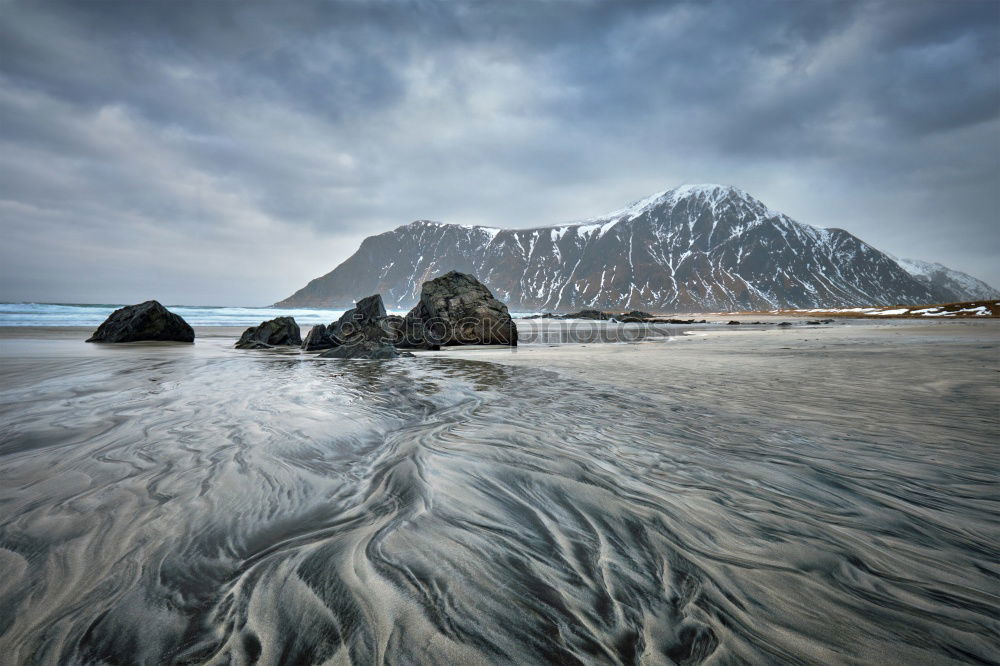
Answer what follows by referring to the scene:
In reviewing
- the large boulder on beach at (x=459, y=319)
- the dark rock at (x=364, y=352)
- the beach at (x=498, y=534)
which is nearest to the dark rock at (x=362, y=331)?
the dark rock at (x=364, y=352)

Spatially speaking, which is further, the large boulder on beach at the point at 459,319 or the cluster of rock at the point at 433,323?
the large boulder on beach at the point at 459,319

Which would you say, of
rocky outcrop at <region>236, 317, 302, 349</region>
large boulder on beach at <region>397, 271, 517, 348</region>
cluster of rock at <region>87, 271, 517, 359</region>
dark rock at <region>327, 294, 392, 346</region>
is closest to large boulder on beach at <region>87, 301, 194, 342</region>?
cluster of rock at <region>87, 271, 517, 359</region>

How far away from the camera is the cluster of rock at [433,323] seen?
1212cm

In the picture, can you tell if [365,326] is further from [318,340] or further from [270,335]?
[270,335]

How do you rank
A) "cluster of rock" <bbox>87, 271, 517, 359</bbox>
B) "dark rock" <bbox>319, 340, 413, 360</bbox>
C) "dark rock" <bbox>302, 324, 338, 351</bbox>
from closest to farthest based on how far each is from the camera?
"dark rock" <bbox>319, 340, 413, 360</bbox> < "dark rock" <bbox>302, 324, 338, 351</bbox> < "cluster of rock" <bbox>87, 271, 517, 359</bbox>

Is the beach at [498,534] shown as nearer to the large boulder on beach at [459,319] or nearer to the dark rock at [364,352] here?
the dark rock at [364,352]

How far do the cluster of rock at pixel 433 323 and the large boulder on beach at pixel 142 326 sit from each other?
2.79 metres

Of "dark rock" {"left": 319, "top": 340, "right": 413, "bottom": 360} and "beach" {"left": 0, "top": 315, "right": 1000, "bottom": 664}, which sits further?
"dark rock" {"left": 319, "top": 340, "right": 413, "bottom": 360}

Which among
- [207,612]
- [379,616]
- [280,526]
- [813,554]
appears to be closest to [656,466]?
[813,554]

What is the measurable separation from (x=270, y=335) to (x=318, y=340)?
2315 mm

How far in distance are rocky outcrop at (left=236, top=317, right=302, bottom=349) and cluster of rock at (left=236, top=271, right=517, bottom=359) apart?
3 cm

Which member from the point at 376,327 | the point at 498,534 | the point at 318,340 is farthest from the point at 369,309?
the point at 498,534

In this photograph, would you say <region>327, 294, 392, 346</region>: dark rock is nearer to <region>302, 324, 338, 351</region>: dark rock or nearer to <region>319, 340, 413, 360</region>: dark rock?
<region>302, 324, 338, 351</region>: dark rock

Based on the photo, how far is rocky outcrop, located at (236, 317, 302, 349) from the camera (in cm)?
1157
